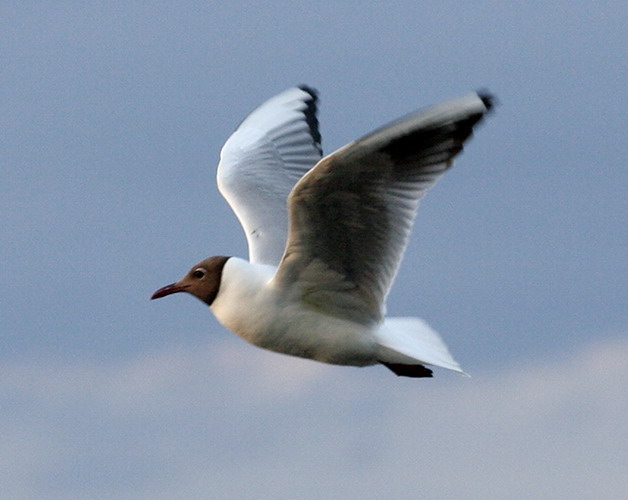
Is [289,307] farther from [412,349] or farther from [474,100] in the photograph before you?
[474,100]

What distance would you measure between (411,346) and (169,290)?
1757 millimetres

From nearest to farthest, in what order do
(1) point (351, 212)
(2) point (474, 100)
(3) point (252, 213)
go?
(2) point (474, 100), (1) point (351, 212), (3) point (252, 213)

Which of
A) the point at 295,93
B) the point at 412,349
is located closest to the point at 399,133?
the point at 412,349

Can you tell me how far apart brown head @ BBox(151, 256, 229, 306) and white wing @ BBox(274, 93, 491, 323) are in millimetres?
575

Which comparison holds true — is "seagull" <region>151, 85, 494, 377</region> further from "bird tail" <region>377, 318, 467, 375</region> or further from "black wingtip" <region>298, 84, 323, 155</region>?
"black wingtip" <region>298, 84, 323, 155</region>

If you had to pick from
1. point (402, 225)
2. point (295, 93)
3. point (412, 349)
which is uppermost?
point (295, 93)

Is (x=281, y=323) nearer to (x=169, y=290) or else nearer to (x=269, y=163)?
(x=169, y=290)

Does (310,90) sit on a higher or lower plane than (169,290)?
higher

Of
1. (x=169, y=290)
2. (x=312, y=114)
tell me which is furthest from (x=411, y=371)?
(x=312, y=114)

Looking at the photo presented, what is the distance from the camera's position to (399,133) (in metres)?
9.52

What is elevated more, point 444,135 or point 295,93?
point 295,93

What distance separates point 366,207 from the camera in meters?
10.1

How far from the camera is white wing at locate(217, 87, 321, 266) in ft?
40.0

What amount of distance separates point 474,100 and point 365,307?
1986 mm
